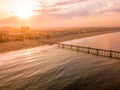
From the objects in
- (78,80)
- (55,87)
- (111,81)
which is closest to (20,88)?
(55,87)

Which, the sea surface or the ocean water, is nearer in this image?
the sea surface

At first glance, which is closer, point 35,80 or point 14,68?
point 35,80

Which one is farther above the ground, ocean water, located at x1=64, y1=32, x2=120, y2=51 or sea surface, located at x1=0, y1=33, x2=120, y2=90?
ocean water, located at x1=64, y1=32, x2=120, y2=51

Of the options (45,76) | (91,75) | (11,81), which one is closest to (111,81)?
(91,75)

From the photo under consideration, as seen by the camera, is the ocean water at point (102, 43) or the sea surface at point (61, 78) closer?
the sea surface at point (61, 78)

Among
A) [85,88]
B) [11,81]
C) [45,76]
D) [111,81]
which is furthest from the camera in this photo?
[45,76]

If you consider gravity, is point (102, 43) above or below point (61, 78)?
above

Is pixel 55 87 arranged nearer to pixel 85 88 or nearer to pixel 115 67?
pixel 85 88

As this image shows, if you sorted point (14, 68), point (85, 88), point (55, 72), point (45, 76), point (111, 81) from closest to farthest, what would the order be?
point (85, 88) → point (111, 81) → point (45, 76) → point (55, 72) → point (14, 68)

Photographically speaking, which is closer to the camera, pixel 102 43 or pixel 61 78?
pixel 61 78

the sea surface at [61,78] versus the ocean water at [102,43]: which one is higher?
the ocean water at [102,43]
